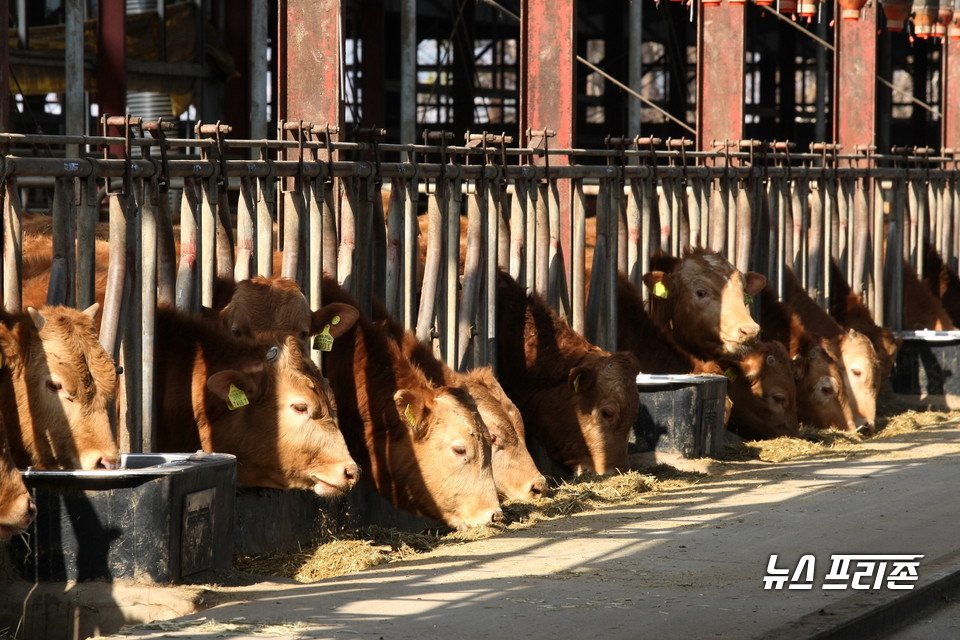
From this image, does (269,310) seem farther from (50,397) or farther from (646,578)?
(646,578)

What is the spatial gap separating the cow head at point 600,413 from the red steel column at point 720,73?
210 inches

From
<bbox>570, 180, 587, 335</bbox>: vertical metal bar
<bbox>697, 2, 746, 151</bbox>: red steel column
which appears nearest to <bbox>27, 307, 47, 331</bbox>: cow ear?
<bbox>570, 180, 587, 335</bbox>: vertical metal bar

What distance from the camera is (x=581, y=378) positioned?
32.9 ft

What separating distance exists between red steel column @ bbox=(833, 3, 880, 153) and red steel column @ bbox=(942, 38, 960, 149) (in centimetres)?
351

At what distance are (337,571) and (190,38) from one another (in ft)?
46.8

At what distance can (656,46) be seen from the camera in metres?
39.7

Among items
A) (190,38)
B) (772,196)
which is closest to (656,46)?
(190,38)

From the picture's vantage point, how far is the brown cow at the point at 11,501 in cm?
559

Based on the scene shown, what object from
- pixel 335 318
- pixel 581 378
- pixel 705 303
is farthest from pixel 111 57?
pixel 335 318

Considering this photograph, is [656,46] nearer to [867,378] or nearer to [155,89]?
[155,89]

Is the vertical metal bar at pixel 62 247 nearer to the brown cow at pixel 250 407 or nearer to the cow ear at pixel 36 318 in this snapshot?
the cow ear at pixel 36 318

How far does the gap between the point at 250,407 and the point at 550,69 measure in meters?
5.89

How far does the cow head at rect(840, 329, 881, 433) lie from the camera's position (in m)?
13.2

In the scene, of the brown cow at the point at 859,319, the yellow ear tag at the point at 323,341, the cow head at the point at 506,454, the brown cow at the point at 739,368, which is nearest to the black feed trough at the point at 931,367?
the brown cow at the point at 859,319
